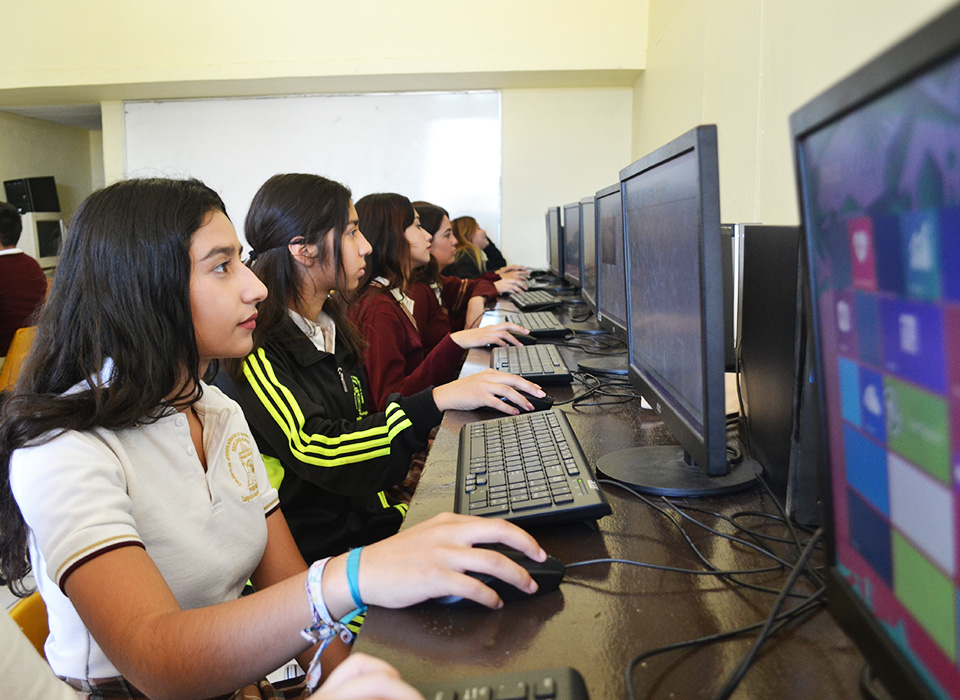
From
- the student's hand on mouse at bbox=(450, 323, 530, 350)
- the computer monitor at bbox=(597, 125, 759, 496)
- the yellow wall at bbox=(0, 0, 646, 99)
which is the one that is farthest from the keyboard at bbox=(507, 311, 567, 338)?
the yellow wall at bbox=(0, 0, 646, 99)

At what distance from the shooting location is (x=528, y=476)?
0.97 meters

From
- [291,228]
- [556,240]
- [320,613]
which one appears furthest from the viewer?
[556,240]

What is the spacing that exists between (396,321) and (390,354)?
0.60ft

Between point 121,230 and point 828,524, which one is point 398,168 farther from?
point 828,524

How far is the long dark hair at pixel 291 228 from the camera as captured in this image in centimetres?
169

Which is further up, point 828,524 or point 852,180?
point 852,180

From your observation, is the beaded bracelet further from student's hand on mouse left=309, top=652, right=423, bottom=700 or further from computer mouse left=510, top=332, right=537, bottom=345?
computer mouse left=510, top=332, right=537, bottom=345

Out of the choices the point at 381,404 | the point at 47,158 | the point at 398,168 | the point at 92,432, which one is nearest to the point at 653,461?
the point at 92,432

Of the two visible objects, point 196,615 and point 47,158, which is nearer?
point 196,615

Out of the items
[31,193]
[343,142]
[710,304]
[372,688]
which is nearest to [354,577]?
[372,688]

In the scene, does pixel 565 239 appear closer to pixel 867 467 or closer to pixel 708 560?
pixel 708 560

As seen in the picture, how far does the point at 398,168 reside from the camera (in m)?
6.20

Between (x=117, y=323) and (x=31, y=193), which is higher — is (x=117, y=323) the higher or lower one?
the lower one

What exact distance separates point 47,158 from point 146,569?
7.84m
